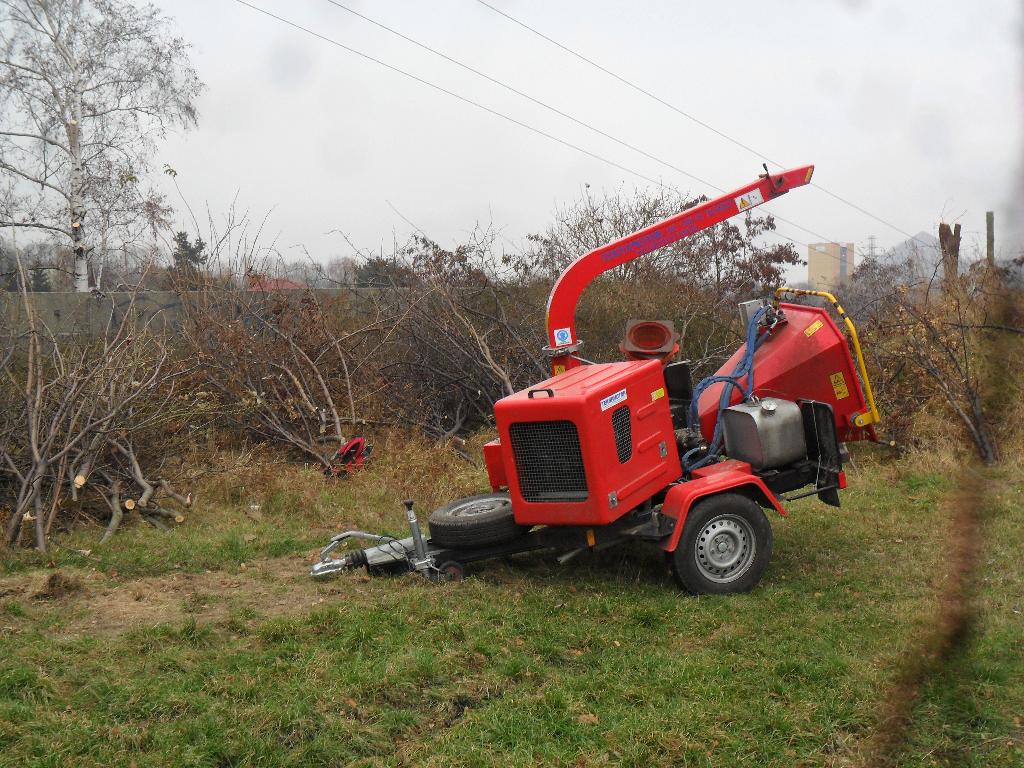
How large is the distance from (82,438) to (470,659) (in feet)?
17.2

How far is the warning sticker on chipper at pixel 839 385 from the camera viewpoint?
7109 millimetres

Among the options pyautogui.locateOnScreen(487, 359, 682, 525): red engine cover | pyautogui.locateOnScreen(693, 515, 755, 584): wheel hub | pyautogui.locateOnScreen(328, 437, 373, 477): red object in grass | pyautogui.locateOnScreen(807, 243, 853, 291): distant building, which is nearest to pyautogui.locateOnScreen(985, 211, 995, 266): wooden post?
pyautogui.locateOnScreen(487, 359, 682, 525): red engine cover

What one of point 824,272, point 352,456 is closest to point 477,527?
point 352,456

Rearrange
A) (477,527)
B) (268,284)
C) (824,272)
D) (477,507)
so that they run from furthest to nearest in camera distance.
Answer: (824,272)
(268,284)
(477,507)
(477,527)

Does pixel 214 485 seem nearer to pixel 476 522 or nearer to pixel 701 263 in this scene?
pixel 476 522

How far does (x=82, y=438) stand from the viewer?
880cm

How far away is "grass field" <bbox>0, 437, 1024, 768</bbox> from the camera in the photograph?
4.19 metres

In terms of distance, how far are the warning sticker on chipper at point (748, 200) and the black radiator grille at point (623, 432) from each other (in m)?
2.28

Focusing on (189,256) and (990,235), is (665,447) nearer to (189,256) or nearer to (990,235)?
(990,235)

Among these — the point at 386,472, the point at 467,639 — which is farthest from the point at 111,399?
the point at 467,639

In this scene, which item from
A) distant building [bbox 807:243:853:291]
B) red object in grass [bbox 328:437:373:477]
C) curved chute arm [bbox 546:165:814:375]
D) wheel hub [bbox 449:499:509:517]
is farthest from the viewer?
distant building [bbox 807:243:853:291]

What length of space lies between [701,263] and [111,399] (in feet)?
37.7

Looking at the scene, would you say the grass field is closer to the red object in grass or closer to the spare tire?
the spare tire

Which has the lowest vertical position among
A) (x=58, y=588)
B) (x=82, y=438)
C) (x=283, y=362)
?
(x=58, y=588)
